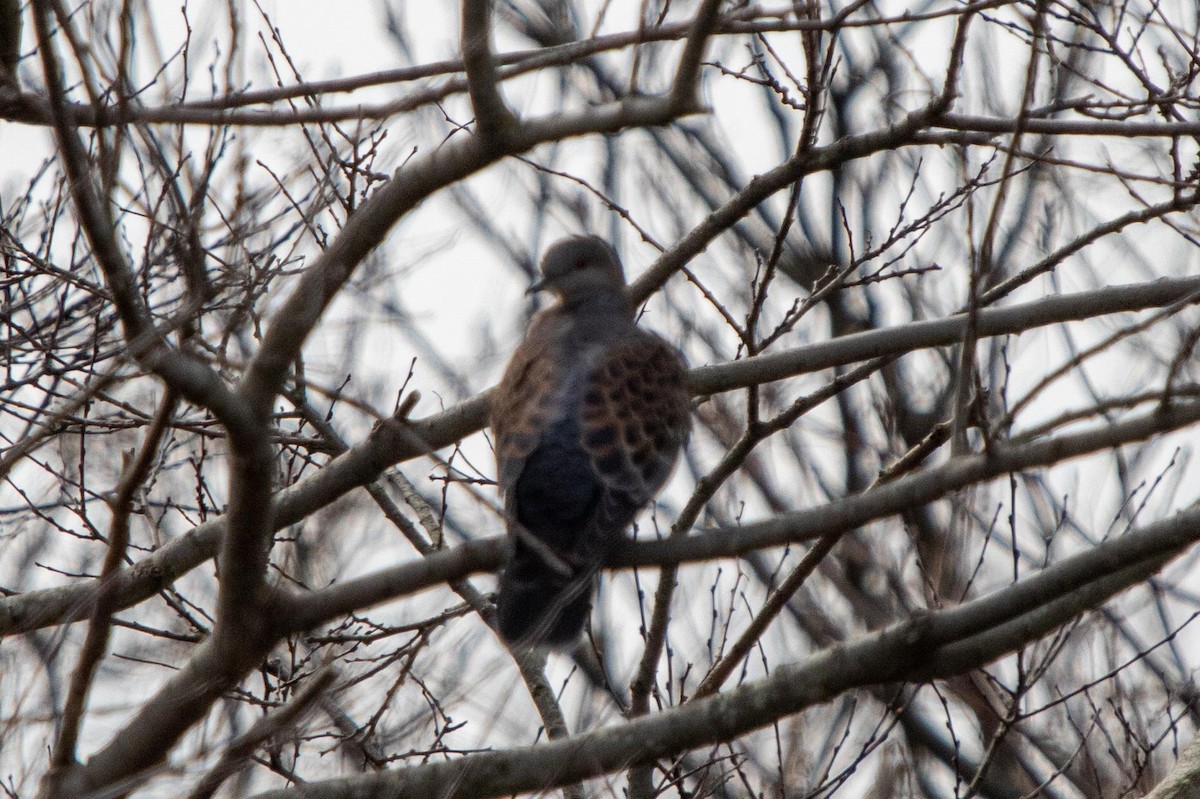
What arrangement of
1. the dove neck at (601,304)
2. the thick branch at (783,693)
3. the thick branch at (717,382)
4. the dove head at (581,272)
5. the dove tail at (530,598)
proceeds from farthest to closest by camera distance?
the dove head at (581,272) → the dove neck at (601,304) → the thick branch at (717,382) → the dove tail at (530,598) → the thick branch at (783,693)

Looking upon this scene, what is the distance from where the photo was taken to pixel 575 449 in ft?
15.0

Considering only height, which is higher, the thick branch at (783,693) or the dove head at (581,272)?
the dove head at (581,272)

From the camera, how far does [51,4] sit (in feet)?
8.93

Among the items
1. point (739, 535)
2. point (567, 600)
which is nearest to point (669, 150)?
point (567, 600)

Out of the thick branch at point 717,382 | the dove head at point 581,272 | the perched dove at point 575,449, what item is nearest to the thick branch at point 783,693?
the perched dove at point 575,449

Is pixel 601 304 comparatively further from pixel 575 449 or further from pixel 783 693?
pixel 783 693

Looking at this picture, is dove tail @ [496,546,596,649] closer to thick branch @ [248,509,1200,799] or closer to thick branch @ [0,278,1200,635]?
thick branch @ [0,278,1200,635]

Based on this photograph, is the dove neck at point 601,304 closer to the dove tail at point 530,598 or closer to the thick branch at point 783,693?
the dove tail at point 530,598

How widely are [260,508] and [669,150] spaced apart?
10897mm

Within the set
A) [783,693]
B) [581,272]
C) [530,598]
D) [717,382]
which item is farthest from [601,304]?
[783,693]

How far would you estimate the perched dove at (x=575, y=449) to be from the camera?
403cm

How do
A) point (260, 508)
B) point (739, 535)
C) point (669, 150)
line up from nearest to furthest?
point (260, 508) < point (739, 535) < point (669, 150)

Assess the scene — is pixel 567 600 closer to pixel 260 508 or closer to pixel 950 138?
pixel 260 508

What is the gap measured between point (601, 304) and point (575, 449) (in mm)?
1080
